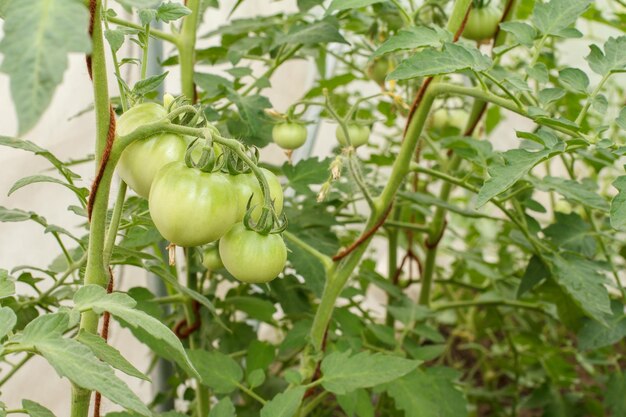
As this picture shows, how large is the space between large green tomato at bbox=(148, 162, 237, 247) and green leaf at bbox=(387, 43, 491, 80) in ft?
0.68

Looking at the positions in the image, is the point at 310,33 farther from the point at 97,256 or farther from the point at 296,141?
the point at 97,256

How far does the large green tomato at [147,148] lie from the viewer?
491mm

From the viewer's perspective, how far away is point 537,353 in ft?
4.91

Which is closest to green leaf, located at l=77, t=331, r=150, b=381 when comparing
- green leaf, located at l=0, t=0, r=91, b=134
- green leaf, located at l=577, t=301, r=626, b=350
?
green leaf, located at l=0, t=0, r=91, b=134

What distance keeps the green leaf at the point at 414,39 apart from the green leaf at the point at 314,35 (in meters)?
0.24

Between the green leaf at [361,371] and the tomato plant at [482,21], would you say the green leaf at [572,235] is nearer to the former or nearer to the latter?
the tomato plant at [482,21]

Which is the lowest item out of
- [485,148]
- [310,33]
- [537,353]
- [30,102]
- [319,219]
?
[537,353]

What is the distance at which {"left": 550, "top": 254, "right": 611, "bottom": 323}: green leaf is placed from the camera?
32.3 inches

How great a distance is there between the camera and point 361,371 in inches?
26.2

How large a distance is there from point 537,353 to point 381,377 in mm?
956

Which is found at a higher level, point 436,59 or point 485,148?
point 436,59

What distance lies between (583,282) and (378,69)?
48 centimetres

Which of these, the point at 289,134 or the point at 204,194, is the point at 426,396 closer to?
the point at 289,134

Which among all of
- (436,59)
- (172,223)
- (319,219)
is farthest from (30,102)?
(319,219)
